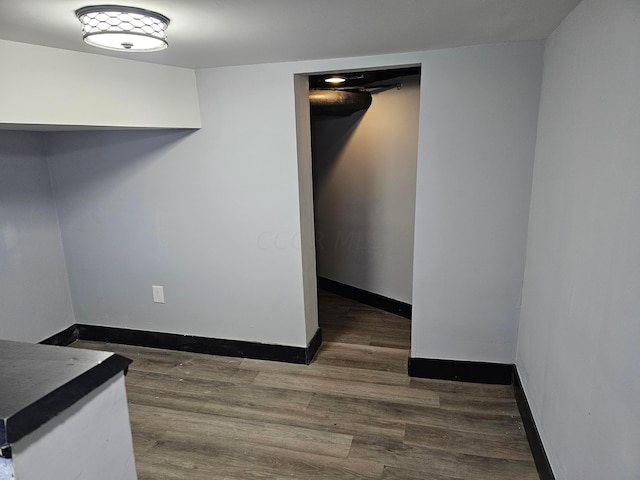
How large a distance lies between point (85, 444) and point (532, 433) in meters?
1.88

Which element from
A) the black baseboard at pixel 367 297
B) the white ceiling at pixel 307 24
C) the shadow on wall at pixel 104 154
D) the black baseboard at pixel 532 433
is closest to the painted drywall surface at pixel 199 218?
the shadow on wall at pixel 104 154

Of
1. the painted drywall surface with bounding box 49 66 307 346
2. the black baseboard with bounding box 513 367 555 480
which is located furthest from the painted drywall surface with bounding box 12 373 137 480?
the painted drywall surface with bounding box 49 66 307 346

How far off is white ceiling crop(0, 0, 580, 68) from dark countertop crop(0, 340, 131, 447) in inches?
41.2

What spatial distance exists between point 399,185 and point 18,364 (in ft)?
9.59

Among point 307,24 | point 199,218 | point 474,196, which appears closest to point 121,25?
point 307,24

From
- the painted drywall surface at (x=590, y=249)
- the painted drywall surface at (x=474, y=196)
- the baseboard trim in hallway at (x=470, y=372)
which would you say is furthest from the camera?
the baseboard trim in hallway at (x=470, y=372)

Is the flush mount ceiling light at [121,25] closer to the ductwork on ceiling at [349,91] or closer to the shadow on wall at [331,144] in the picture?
the ductwork on ceiling at [349,91]

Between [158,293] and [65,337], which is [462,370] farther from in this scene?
[65,337]

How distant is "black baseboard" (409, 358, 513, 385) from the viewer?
7.93 feet

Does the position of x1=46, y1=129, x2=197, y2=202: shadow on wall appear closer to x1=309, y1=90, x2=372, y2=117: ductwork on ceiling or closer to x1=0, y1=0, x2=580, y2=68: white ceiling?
x1=0, y1=0, x2=580, y2=68: white ceiling

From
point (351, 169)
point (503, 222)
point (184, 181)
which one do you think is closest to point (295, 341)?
point (184, 181)

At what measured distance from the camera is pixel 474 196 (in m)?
2.23

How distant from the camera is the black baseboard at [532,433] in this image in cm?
169

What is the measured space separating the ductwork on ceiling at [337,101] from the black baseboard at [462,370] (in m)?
1.91
